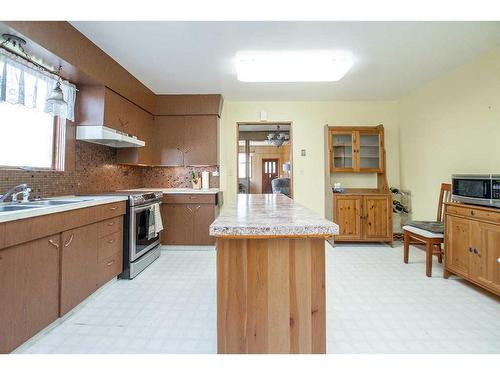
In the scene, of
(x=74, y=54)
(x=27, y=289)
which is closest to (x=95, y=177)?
(x=74, y=54)

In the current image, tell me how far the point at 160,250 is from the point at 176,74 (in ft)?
7.68

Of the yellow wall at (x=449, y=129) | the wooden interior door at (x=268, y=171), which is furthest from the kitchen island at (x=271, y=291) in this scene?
the wooden interior door at (x=268, y=171)

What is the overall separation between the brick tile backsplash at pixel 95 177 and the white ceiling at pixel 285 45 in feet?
3.76

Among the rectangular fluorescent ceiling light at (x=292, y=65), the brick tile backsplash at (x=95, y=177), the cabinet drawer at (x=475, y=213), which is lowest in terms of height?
the cabinet drawer at (x=475, y=213)

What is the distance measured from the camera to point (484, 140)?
8.55 feet

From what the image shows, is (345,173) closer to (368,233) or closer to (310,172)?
(310,172)

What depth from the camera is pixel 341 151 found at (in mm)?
4062

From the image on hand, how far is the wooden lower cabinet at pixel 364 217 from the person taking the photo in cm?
375

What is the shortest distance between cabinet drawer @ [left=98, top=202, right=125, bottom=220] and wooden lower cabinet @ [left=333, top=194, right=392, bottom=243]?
2888mm

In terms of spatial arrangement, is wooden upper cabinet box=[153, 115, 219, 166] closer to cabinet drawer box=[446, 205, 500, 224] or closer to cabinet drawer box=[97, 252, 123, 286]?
cabinet drawer box=[97, 252, 123, 286]

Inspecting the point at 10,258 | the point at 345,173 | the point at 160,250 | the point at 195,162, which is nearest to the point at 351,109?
the point at 345,173

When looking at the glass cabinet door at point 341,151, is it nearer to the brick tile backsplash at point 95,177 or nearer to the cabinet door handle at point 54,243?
the brick tile backsplash at point 95,177

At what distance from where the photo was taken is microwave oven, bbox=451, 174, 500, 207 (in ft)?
6.72

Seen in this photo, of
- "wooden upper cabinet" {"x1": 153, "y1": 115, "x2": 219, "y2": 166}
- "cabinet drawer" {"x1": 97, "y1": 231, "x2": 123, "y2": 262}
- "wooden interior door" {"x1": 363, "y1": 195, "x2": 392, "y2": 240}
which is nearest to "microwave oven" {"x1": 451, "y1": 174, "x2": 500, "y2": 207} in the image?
Result: "wooden interior door" {"x1": 363, "y1": 195, "x2": 392, "y2": 240}
